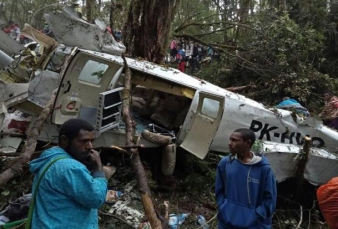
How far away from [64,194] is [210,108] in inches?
176

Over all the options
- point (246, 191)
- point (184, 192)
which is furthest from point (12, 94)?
point (246, 191)

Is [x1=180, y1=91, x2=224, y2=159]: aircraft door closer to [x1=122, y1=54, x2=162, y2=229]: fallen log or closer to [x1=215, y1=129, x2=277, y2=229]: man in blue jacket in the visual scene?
[x1=122, y1=54, x2=162, y2=229]: fallen log

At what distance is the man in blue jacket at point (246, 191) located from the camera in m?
3.30

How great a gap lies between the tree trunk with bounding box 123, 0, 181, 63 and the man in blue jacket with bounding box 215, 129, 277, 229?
272 inches

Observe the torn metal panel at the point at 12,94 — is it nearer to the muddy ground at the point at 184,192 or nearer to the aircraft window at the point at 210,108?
the muddy ground at the point at 184,192

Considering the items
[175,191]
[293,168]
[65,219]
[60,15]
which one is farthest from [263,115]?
[65,219]

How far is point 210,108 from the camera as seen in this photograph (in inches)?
253

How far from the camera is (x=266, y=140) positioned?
6.70 meters

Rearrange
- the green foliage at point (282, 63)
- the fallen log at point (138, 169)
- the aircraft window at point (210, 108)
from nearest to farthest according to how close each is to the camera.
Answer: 1. the fallen log at point (138, 169)
2. the aircraft window at point (210, 108)
3. the green foliage at point (282, 63)

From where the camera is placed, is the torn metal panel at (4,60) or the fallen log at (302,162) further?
the torn metal panel at (4,60)

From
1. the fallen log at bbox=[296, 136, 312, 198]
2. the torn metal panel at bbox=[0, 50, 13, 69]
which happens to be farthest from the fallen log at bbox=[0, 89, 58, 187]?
the fallen log at bbox=[296, 136, 312, 198]

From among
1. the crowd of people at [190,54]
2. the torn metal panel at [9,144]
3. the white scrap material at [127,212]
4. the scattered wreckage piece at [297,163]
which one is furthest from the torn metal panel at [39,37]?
the crowd of people at [190,54]

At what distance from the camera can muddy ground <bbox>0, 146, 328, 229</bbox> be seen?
5.58 m

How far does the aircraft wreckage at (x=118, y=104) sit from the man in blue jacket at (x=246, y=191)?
267 centimetres
